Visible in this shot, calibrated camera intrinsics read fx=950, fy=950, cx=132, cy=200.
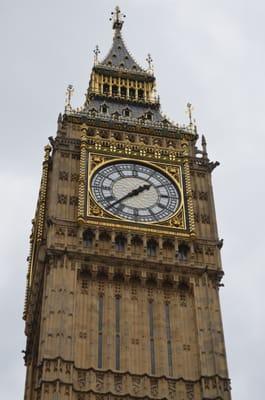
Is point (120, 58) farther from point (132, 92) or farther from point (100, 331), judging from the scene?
point (100, 331)

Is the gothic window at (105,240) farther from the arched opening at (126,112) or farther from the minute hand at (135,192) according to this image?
the arched opening at (126,112)

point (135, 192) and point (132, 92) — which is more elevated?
point (132, 92)

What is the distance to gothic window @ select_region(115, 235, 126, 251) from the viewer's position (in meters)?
40.7

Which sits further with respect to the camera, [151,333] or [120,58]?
[120,58]

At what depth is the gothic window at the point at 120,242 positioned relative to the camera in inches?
1603

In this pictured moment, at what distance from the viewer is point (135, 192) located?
43.1 metres

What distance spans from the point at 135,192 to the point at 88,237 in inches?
143

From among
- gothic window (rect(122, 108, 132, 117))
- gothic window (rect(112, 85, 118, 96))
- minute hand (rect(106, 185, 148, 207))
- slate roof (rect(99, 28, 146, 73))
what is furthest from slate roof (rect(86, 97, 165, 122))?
minute hand (rect(106, 185, 148, 207))

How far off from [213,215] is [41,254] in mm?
8130

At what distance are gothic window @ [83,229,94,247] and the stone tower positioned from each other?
52 mm

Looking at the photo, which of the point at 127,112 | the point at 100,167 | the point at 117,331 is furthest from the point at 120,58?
the point at 117,331

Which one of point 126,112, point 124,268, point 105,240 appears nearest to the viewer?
point 124,268

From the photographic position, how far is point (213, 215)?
4344cm

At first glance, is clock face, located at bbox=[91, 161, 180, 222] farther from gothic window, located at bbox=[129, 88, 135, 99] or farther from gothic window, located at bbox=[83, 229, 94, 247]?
gothic window, located at bbox=[129, 88, 135, 99]
